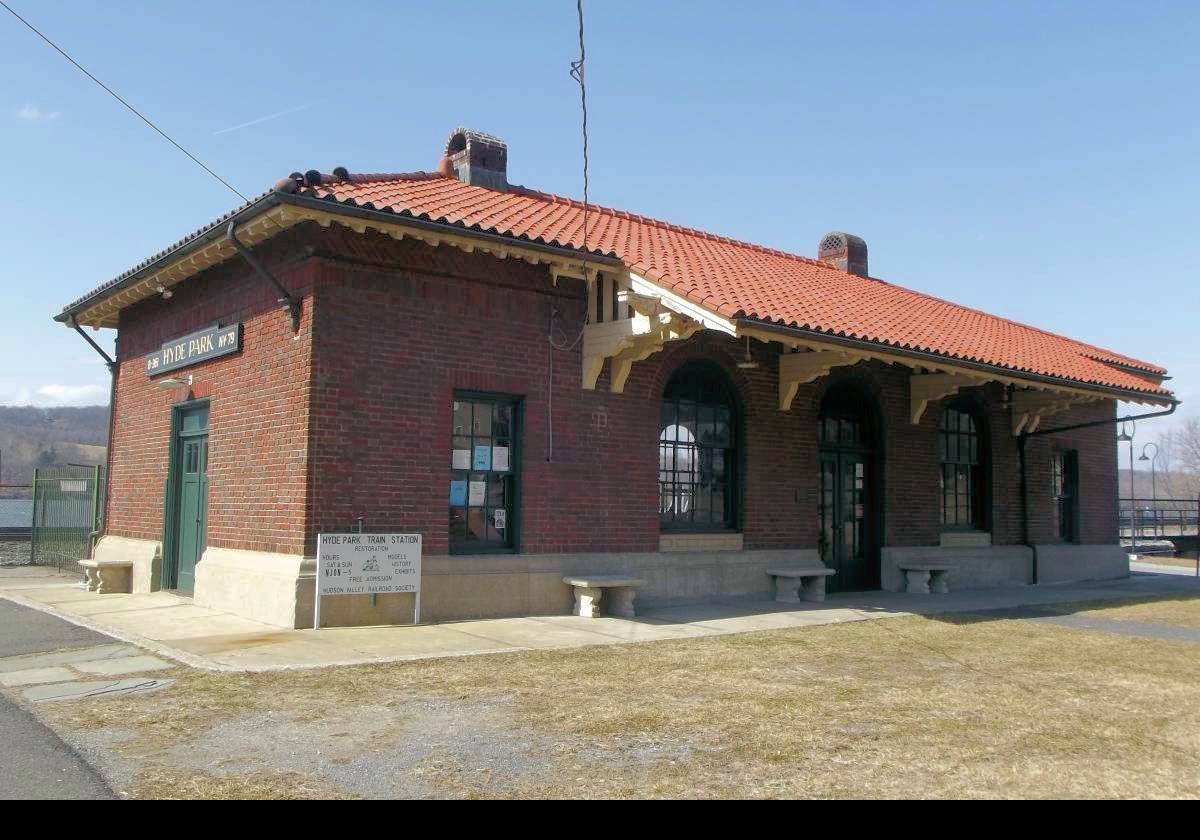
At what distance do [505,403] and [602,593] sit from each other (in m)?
2.38

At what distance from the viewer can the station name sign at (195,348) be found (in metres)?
12.0

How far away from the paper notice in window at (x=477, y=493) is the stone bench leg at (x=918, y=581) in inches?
280

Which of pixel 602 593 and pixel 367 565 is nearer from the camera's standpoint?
pixel 367 565

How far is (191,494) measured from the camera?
1327 centimetres

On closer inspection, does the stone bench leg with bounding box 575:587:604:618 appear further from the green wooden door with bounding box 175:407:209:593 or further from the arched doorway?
the green wooden door with bounding box 175:407:209:593

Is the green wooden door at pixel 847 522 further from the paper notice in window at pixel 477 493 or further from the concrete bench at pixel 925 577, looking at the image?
the paper notice in window at pixel 477 493

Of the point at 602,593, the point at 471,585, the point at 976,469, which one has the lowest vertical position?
the point at 602,593

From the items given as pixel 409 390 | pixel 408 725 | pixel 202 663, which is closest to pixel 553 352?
pixel 409 390

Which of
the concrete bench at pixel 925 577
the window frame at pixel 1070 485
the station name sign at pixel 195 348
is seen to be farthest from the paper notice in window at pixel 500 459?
the window frame at pixel 1070 485

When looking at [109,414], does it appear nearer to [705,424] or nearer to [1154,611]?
[705,424]

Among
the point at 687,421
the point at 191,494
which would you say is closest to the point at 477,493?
the point at 687,421

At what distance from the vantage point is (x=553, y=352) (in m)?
11.9

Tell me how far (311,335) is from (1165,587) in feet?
48.2
